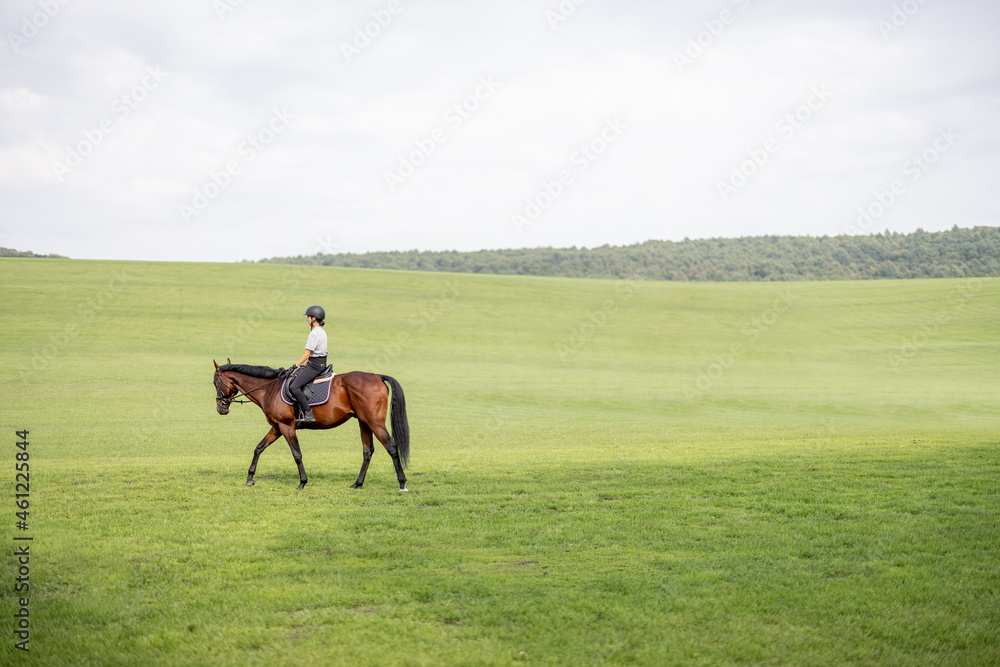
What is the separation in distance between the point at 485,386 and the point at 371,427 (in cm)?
2145

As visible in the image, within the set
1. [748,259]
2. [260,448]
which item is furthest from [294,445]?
[748,259]

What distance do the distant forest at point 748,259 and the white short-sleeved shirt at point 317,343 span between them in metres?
85.6

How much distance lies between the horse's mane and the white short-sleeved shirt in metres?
0.65

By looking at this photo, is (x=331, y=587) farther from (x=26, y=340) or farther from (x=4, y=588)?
(x=26, y=340)

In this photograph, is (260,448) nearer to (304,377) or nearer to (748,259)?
(304,377)

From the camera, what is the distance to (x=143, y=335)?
1617 inches

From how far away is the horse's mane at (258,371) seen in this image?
13.0m

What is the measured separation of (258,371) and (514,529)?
20.0 feet

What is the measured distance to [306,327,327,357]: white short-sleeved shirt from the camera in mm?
12531

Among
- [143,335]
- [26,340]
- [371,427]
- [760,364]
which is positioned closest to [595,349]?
[760,364]

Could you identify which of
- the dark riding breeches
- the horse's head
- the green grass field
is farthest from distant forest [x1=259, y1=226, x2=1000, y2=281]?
the dark riding breeches

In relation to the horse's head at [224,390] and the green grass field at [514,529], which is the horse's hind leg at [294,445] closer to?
the green grass field at [514,529]

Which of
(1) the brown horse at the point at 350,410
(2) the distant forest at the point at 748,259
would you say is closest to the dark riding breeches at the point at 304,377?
(1) the brown horse at the point at 350,410

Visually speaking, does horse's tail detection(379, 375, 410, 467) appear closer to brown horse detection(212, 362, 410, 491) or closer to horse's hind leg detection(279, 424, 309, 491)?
brown horse detection(212, 362, 410, 491)
